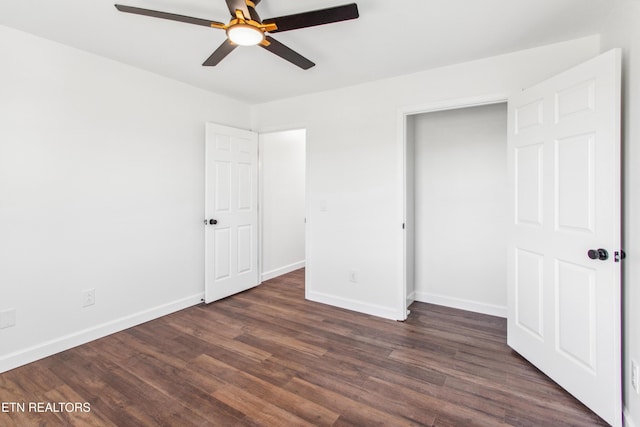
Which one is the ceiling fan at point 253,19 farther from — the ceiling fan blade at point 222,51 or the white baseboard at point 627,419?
the white baseboard at point 627,419

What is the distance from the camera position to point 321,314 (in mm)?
3373

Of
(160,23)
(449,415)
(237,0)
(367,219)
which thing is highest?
(160,23)

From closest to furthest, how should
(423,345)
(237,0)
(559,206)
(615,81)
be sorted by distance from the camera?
(237,0) < (615,81) < (559,206) < (423,345)

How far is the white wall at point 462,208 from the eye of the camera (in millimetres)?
3297

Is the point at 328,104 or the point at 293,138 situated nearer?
the point at 328,104

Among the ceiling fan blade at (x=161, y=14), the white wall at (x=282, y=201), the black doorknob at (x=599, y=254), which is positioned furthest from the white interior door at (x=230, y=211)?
the black doorknob at (x=599, y=254)

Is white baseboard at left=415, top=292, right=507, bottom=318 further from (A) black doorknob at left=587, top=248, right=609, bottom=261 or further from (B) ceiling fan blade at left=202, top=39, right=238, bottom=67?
(B) ceiling fan blade at left=202, top=39, right=238, bottom=67

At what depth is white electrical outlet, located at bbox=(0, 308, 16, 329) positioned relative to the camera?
227 cm

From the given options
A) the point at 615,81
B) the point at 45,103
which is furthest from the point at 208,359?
the point at 615,81

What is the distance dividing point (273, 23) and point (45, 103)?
79.6 inches

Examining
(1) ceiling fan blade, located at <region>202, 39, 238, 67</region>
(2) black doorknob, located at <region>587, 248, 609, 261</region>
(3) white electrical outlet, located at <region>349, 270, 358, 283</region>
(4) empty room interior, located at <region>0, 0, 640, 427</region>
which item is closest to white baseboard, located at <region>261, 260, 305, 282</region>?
(4) empty room interior, located at <region>0, 0, 640, 427</region>

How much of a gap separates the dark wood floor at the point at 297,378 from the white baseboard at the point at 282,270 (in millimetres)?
1444

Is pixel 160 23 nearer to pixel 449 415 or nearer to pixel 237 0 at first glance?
pixel 237 0

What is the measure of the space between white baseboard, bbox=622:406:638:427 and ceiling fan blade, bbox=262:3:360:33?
2.57m
